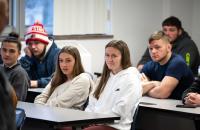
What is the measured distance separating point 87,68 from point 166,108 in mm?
2428

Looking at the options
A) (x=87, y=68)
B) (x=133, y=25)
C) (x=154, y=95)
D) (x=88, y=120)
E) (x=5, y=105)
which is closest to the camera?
(x=5, y=105)

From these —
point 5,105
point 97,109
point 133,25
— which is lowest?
point 97,109

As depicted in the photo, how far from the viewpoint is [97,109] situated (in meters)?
3.11

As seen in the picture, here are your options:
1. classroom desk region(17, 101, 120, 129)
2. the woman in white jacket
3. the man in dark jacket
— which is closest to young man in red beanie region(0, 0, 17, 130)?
classroom desk region(17, 101, 120, 129)

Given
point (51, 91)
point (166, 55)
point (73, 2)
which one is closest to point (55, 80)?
point (51, 91)

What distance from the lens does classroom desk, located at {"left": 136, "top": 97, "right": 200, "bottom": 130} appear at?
291 cm

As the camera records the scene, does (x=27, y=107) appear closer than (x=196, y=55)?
Yes

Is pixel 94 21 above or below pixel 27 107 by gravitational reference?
above

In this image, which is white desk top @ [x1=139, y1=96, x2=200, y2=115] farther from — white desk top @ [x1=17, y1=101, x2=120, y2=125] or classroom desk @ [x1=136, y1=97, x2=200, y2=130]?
white desk top @ [x1=17, y1=101, x2=120, y2=125]

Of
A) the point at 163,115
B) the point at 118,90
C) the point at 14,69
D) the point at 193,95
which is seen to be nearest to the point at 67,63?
the point at 14,69

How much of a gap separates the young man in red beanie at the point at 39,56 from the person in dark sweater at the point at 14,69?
33.9 inches

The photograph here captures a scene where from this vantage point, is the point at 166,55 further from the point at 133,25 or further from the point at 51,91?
the point at 133,25

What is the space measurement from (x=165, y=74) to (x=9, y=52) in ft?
4.44

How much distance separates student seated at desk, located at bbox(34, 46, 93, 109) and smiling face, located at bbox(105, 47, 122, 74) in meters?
0.37
